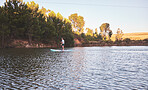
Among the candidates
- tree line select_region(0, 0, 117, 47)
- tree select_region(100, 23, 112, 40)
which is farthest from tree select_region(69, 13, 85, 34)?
tree line select_region(0, 0, 117, 47)

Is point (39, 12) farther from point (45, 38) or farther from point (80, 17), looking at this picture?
point (80, 17)

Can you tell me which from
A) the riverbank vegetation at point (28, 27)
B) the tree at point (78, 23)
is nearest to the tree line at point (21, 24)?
the riverbank vegetation at point (28, 27)

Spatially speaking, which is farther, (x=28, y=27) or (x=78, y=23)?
(x=78, y=23)

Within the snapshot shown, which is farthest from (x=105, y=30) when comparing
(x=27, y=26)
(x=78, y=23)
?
(x=27, y=26)

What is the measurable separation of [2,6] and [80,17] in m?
94.5

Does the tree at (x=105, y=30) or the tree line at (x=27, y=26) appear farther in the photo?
the tree at (x=105, y=30)

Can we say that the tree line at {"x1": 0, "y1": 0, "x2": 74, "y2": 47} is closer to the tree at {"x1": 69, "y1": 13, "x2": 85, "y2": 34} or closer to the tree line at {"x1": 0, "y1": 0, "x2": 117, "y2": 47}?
the tree line at {"x1": 0, "y1": 0, "x2": 117, "y2": 47}

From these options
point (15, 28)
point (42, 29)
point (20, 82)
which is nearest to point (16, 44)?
point (15, 28)

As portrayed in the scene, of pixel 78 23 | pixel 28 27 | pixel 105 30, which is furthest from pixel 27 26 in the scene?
pixel 105 30

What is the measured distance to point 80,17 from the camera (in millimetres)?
166125

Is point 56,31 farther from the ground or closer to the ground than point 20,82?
farther from the ground

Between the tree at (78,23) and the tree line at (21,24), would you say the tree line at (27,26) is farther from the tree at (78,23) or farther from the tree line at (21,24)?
the tree at (78,23)

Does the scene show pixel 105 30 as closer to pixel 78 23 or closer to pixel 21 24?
pixel 78 23

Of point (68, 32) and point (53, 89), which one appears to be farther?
point (68, 32)
